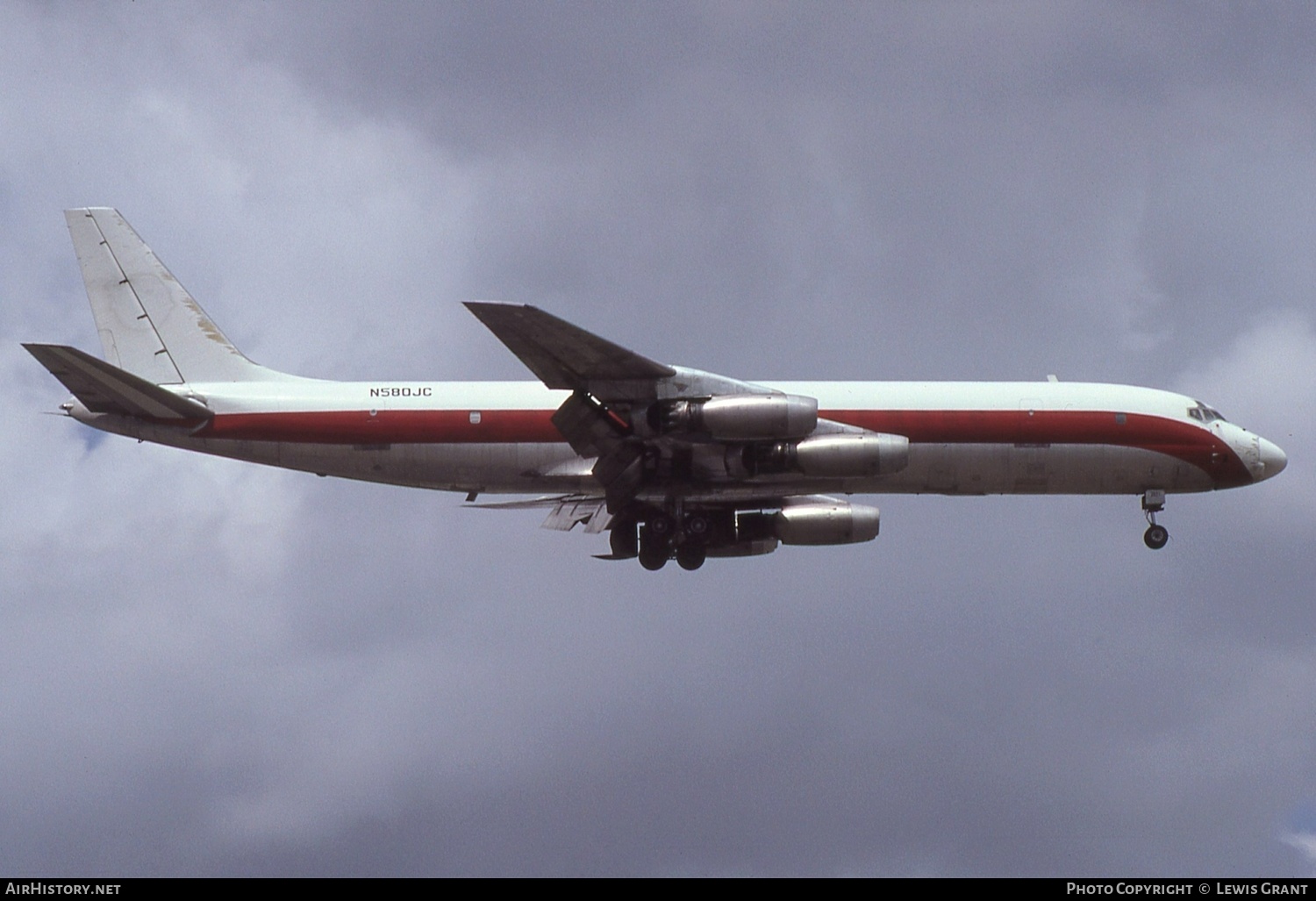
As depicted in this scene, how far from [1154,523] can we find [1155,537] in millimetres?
556

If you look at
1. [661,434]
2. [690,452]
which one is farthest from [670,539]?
[661,434]

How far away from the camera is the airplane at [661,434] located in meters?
45.8

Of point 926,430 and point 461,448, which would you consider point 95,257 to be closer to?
point 461,448

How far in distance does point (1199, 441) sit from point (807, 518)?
12743mm

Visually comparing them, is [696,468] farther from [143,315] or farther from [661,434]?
[143,315]

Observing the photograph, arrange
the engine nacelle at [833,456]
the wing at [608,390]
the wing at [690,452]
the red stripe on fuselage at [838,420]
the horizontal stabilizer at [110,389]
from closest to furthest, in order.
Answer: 1. the wing at [608,390]
2. the wing at [690,452]
3. the horizontal stabilizer at [110,389]
4. the engine nacelle at [833,456]
5. the red stripe on fuselage at [838,420]

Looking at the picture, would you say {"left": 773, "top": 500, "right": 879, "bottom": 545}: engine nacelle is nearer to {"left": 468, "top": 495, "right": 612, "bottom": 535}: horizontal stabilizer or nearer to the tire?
the tire

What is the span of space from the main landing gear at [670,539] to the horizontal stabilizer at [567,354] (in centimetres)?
499

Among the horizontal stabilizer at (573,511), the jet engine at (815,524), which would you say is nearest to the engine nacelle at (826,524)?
the jet engine at (815,524)

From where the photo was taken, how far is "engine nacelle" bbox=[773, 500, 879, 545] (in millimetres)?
50219

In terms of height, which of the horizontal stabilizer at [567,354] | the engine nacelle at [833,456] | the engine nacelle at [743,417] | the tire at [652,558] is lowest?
the tire at [652,558]

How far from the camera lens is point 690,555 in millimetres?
48750

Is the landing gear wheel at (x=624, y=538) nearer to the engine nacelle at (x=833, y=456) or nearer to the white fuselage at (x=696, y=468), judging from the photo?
the white fuselage at (x=696, y=468)

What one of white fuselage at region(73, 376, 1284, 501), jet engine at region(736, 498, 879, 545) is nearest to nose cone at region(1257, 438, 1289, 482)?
white fuselage at region(73, 376, 1284, 501)
